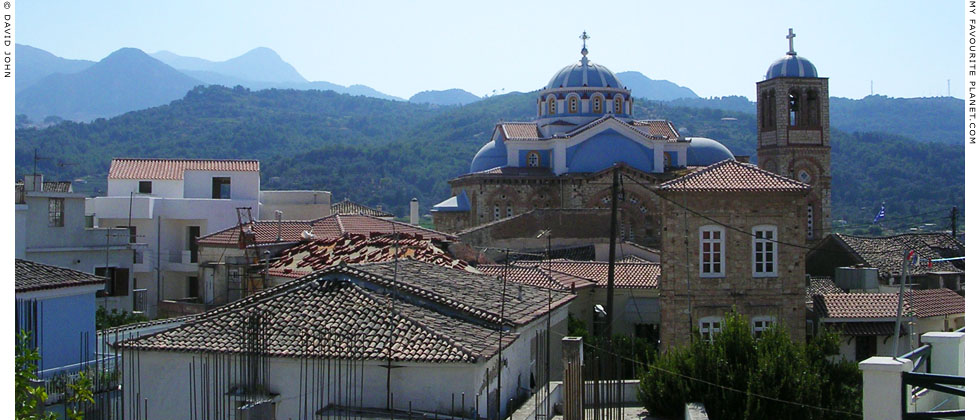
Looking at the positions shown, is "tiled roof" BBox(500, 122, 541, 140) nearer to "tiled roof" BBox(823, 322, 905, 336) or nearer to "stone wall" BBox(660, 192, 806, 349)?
"tiled roof" BBox(823, 322, 905, 336)

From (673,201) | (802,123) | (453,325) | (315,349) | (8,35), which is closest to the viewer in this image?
(8,35)

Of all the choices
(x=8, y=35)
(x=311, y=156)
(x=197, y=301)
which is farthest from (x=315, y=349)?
(x=311, y=156)

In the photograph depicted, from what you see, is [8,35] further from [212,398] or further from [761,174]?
[761,174]

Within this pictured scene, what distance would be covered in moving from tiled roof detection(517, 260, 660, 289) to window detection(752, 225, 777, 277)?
4562mm

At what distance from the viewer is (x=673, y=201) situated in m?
22.6

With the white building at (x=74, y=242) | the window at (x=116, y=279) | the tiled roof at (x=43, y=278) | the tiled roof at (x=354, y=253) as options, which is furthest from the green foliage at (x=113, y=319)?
the tiled roof at (x=43, y=278)

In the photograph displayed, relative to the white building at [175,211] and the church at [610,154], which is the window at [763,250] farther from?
the white building at [175,211]

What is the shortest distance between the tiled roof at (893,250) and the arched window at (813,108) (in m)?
12.2

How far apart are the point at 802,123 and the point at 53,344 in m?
44.1

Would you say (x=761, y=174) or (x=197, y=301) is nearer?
(x=761, y=174)

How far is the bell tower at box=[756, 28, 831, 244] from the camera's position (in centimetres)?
5284

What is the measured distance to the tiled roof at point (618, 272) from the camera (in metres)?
27.4

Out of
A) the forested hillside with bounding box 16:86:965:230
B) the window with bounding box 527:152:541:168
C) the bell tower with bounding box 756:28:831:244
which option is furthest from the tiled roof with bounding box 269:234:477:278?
the forested hillside with bounding box 16:86:965:230

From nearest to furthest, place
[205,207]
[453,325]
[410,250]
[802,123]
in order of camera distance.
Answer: [453,325]
[410,250]
[205,207]
[802,123]
